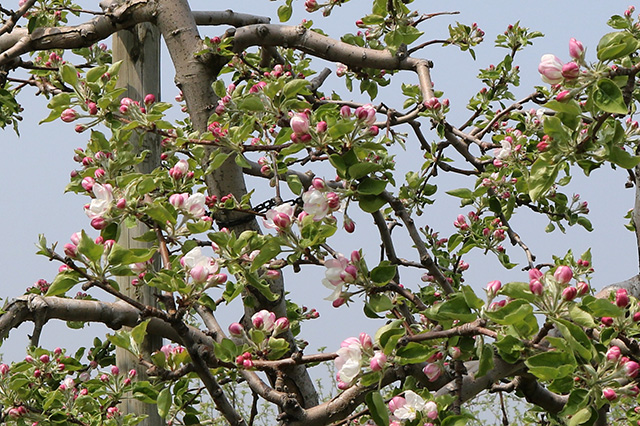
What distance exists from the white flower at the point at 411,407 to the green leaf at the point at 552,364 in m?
0.25

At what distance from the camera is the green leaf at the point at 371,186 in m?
1.45

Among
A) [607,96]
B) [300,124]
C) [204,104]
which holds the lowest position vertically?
[607,96]

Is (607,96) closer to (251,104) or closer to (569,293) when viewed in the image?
(569,293)

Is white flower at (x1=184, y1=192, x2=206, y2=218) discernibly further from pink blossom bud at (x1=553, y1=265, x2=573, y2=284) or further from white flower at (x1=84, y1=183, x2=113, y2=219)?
pink blossom bud at (x1=553, y1=265, x2=573, y2=284)

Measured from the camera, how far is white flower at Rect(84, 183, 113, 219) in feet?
4.98

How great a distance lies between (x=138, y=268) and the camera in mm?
1623

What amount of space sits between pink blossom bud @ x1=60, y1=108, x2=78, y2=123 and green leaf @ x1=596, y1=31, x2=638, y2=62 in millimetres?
1299

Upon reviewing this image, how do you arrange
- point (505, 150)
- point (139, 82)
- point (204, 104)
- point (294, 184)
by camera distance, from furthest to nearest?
point (139, 82) < point (204, 104) < point (505, 150) < point (294, 184)

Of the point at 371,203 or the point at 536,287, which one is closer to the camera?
A: the point at 536,287

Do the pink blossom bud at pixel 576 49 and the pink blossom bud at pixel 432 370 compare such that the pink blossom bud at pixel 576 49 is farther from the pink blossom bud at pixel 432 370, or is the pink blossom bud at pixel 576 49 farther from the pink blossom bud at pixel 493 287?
the pink blossom bud at pixel 432 370

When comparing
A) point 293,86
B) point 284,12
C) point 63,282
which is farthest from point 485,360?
point 284,12

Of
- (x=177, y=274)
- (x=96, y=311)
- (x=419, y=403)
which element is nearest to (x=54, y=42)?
(x=96, y=311)

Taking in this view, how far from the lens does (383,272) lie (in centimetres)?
149

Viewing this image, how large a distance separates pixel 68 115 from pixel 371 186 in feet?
2.88
